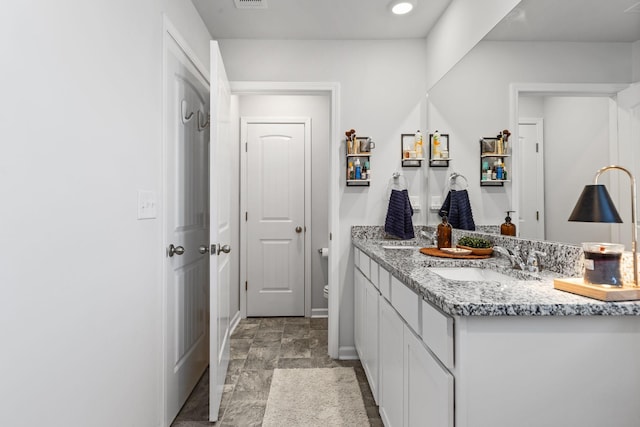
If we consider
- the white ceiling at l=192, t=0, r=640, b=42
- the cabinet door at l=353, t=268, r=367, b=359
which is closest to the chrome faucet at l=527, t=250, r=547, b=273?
the white ceiling at l=192, t=0, r=640, b=42

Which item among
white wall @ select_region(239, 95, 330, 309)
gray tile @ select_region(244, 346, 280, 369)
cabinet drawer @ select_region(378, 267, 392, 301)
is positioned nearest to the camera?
cabinet drawer @ select_region(378, 267, 392, 301)

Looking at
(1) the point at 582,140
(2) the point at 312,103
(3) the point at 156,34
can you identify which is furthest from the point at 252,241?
(1) the point at 582,140

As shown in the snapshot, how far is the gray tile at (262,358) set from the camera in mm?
2526

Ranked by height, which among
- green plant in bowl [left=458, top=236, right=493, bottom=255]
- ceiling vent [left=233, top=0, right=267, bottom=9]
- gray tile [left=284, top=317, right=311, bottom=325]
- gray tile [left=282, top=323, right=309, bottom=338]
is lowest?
gray tile [left=284, top=317, right=311, bottom=325]

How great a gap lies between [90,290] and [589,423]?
1510 millimetres

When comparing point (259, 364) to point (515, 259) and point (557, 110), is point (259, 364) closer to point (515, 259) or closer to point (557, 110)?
point (515, 259)

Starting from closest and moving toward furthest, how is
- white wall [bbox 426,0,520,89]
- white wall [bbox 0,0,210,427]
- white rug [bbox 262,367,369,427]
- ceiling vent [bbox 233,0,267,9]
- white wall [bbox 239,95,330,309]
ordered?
white wall [bbox 0,0,210,427], white wall [bbox 426,0,520,89], white rug [bbox 262,367,369,427], ceiling vent [bbox 233,0,267,9], white wall [bbox 239,95,330,309]

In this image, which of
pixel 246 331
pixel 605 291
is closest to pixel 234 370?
pixel 246 331

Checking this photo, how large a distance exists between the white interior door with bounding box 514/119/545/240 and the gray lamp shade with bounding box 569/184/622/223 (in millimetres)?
424

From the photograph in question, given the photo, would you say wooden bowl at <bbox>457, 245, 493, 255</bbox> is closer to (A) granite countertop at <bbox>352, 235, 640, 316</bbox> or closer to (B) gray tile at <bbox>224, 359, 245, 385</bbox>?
(A) granite countertop at <bbox>352, 235, 640, 316</bbox>

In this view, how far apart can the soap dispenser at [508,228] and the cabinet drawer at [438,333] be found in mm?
815

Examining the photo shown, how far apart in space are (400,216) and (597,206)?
1.55 metres

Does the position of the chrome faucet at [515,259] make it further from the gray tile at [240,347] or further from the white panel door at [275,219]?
the white panel door at [275,219]

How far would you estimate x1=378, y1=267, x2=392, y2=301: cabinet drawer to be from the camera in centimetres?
164
